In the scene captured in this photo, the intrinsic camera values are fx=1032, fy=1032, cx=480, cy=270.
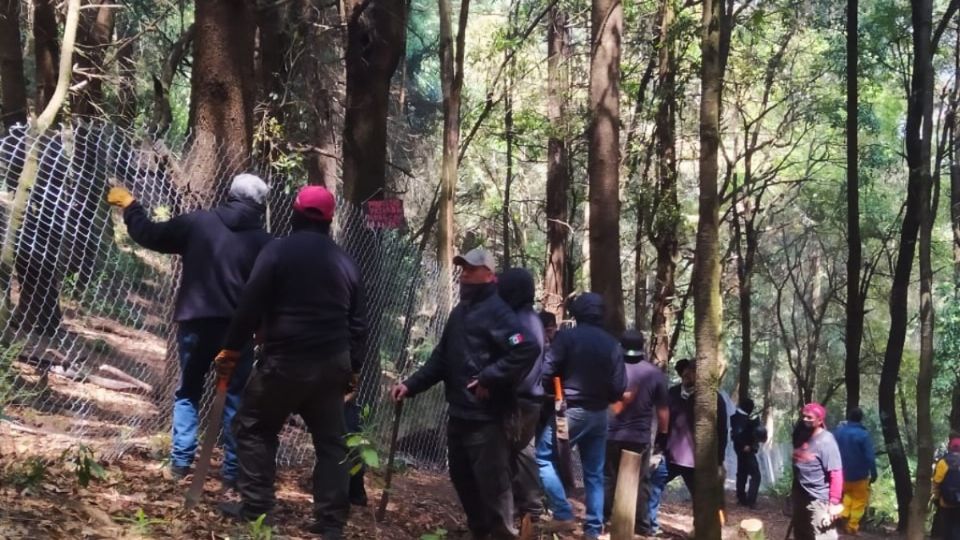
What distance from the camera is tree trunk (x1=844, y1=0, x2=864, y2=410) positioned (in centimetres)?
1762

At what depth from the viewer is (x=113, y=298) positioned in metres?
8.46

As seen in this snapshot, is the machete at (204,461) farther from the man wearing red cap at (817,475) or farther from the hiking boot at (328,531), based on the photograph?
the man wearing red cap at (817,475)

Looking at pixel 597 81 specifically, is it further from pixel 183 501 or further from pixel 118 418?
pixel 183 501

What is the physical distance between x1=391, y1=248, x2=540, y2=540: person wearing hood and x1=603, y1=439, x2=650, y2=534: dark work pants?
2563 mm

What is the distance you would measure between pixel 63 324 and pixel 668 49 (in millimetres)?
11537

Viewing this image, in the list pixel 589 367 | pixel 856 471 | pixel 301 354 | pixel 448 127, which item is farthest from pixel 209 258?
pixel 856 471

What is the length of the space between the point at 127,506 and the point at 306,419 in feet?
3.64

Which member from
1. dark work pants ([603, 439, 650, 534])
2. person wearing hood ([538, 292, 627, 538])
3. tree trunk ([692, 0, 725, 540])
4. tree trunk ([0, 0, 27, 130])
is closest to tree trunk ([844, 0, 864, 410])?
dark work pants ([603, 439, 650, 534])

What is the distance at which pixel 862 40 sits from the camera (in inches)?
890

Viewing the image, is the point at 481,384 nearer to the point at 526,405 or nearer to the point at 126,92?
the point at 526,405

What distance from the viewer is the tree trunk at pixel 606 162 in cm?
1152

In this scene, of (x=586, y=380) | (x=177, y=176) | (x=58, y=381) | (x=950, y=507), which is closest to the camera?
(x=177, y=176)

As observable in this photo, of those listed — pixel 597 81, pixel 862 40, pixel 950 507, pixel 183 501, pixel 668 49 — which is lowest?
pixel 950 507

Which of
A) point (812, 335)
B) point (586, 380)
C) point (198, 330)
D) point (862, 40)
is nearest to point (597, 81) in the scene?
point (586, 380)
